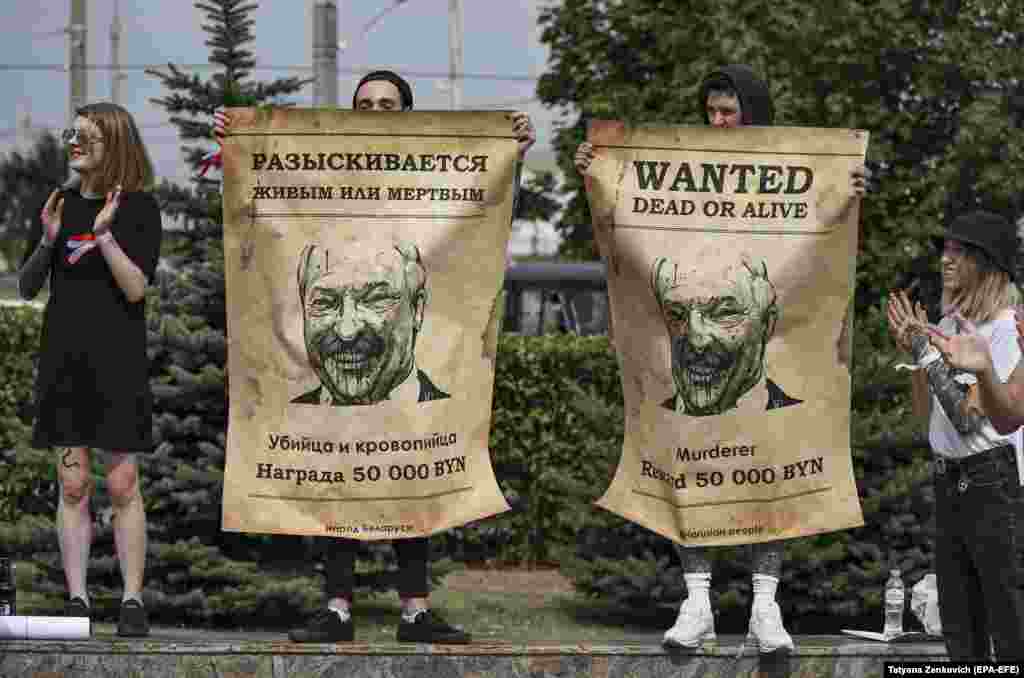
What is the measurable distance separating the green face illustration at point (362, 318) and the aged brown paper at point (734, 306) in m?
0.77

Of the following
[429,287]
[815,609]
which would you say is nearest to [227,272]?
[429,287]

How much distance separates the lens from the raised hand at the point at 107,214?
7.23m

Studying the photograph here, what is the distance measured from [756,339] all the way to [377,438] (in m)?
1.45

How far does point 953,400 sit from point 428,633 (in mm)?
2127

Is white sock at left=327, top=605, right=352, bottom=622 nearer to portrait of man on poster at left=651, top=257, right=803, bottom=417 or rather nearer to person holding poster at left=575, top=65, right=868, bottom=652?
person holding poster at left=575, top=65, right=868, bottom=652

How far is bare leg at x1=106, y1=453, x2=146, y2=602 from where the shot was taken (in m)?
7.46

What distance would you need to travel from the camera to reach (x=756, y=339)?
7.31 m

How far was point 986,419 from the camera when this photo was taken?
6422mm

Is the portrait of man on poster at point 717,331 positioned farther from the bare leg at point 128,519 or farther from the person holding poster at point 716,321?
the bare leg at point 128,519

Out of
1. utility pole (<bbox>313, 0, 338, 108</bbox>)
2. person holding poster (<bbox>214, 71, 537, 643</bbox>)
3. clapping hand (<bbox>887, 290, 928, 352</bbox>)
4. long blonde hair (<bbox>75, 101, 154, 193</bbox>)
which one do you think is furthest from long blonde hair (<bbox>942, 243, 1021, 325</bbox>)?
utility pole (<bbox>313, 0, 338, 108</bbox>)

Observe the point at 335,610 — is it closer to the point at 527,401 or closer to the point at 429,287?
the point at 429,287

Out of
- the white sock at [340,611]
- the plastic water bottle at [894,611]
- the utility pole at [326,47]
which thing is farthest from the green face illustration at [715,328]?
the utility pole at [326,47]

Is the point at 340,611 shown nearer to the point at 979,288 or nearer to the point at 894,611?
the point at 894,611

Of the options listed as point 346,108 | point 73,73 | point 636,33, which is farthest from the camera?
point 636,33
